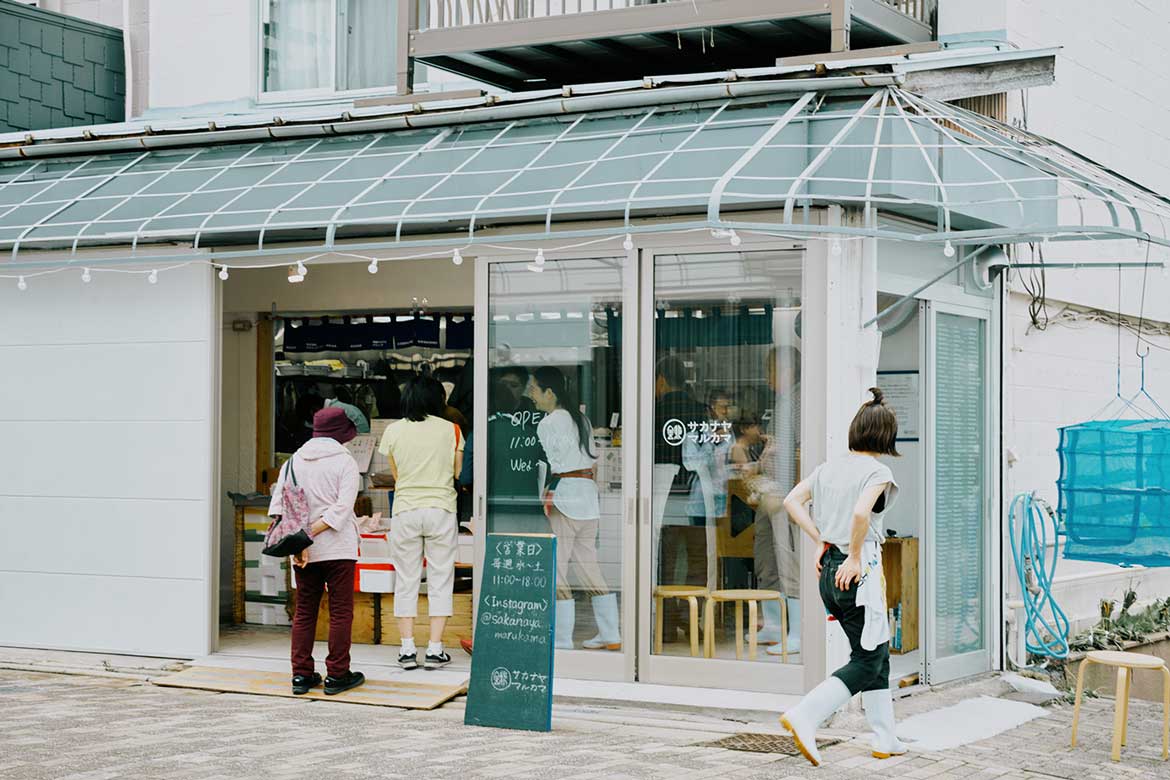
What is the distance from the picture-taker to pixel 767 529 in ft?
28.1

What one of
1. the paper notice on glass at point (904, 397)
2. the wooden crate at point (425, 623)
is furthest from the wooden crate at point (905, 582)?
the wooden crate at point (425, 623)

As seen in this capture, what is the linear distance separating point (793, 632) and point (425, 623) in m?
3.01

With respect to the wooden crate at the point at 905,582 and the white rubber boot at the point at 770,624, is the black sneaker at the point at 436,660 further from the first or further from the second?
the wooden crate at the point at 905,582

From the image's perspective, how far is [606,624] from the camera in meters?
8.87

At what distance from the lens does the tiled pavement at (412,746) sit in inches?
263

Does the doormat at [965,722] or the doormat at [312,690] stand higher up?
the doormat at [312,690]

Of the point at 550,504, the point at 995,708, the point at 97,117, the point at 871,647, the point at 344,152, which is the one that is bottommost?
the point at 995,708

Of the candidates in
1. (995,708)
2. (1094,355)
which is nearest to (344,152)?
(995,708)

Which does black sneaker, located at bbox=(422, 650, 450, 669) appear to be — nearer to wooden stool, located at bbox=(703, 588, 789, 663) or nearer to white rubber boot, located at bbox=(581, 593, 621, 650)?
white rubber boot, located at bbox=(581, 593, 621, 650)

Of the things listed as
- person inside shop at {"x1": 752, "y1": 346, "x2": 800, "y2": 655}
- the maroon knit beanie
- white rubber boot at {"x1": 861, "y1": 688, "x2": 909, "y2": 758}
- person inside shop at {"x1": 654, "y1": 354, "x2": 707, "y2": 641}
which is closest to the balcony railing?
person inside shop at {"x1": 654, "y1": 354, "x2": 707, "y2": 641}

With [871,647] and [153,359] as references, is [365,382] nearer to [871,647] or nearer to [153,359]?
[153,359]

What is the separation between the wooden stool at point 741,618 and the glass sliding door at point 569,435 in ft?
1.61

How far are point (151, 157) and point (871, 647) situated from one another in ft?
21.1

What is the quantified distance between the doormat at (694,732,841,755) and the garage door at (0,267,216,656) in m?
4.02
